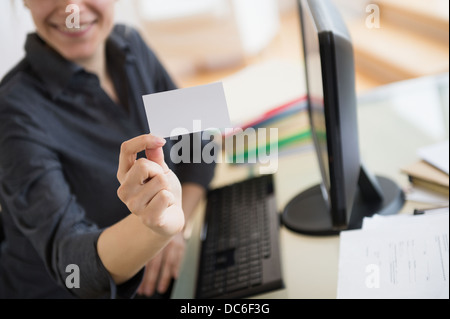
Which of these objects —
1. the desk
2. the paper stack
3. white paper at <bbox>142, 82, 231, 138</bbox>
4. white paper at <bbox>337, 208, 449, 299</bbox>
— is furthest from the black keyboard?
white paper at <bbox>142, 82, 231, 138</bbox>

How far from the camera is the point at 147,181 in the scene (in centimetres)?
60

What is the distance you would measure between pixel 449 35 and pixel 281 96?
22.7 inches

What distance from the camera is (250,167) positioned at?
4.35 ft

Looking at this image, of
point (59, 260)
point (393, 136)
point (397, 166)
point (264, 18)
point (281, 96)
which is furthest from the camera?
point (264, 18)

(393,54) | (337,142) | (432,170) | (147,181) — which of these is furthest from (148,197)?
(393,54)

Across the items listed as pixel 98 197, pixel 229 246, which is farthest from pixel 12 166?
pixel 229 246

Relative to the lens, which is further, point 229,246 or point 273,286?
point 229,246

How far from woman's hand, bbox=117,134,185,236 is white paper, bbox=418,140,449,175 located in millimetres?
598

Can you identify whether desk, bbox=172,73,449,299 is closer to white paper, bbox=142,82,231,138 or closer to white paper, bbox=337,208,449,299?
white paper, bbox=337,208,449,299

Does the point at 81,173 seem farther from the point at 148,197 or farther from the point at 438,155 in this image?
the point at 438,155

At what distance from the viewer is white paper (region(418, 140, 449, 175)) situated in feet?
3.09

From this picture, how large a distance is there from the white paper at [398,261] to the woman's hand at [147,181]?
32 cm

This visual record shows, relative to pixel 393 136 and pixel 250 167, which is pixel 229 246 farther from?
pixel 393 136

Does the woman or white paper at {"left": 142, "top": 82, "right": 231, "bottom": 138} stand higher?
white paper at {"left": 142, "top": 82, "right": 231, "bottom": 138}
